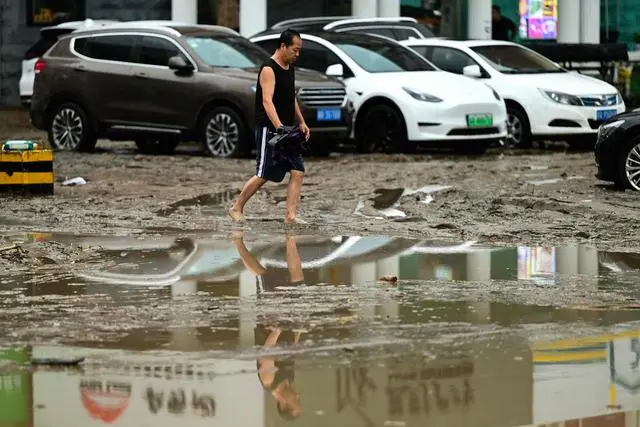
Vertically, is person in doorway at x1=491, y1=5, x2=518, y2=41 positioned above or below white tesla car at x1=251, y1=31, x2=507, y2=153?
above

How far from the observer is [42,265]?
10.9 m

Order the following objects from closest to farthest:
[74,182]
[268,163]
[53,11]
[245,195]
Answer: [268,163] → [245,195] → [74,182] → [53,11]

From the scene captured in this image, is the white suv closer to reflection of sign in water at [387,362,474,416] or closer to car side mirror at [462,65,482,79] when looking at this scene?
car side mirror at [462,65,482,79]

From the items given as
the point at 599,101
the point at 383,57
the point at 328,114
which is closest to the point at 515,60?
the point at 599,101

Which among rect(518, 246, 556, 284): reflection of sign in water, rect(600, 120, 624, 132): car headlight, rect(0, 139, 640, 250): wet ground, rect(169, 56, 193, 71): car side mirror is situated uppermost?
rect(169, 56, 193, 71): car side mirror

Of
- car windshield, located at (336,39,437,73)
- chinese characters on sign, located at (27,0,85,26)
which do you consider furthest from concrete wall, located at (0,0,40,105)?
car windshield, located at (336,39,437,73)

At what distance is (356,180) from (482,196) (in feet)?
7.70

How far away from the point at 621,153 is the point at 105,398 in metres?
10.4

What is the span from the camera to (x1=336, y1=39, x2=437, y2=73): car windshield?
2225 centimetres

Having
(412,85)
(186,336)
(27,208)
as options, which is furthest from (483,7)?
(186,336)

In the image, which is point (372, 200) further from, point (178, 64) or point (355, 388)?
point (355, 388)

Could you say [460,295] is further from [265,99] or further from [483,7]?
[483,7]

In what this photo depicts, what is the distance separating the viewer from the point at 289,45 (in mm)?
13281

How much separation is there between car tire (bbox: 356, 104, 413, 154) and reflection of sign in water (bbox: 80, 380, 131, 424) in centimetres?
1473
